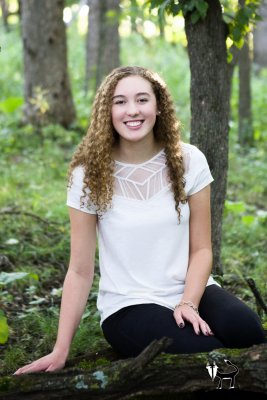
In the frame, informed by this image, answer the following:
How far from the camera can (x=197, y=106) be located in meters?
3.72

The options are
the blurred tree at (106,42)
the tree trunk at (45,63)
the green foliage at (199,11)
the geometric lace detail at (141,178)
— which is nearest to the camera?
the geometric lace detail at (141,178)

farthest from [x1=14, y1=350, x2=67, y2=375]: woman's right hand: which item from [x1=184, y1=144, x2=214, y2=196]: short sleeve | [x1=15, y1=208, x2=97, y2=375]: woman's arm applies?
[x1=184, y1=144, x2=214, y2=196]: short sleeve

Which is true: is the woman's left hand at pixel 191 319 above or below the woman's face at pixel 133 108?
below

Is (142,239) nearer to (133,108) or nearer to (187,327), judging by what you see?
(187,327)

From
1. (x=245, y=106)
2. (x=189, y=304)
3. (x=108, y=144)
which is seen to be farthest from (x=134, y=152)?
(x=245, y=106)

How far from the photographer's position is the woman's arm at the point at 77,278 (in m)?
2.79

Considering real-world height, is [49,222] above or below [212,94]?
below

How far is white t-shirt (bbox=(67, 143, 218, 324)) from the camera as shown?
2.88 metres

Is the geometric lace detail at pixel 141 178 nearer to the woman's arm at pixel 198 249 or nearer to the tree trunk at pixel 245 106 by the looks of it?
the woman's arm at pixel 198 249

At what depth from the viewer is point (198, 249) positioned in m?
3.00

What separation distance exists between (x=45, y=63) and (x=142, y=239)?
240 inches

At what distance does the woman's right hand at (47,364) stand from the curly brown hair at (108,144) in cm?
66

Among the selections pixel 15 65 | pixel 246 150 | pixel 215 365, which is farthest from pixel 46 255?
pixel 15 65

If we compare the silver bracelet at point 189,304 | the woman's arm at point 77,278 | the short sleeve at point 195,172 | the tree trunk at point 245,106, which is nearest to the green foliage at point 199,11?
the short sleeve at point 195,172
